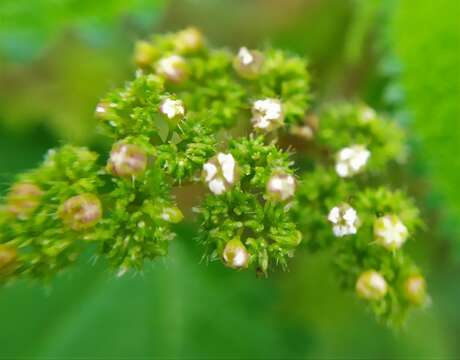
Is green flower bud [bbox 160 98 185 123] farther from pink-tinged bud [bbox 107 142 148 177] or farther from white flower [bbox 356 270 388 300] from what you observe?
white flower [bbox 356 270 388 300]

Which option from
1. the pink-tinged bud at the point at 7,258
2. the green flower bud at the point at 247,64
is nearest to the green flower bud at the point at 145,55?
the green flower bud at the point at 247,64

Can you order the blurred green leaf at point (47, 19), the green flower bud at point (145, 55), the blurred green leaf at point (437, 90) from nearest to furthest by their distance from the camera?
the green flower bud at point (145, 55) < the blurred green leaf at point (437, 90) < the blurred green leaf at point (47, 19)

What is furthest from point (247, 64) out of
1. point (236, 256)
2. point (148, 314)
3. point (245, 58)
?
point (148, 314)

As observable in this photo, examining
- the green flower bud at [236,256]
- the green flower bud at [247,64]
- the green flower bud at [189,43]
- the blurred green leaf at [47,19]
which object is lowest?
the green flower bud at [236,256]

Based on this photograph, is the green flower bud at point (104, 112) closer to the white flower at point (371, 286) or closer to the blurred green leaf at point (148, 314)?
the white flower at point (371, 286)

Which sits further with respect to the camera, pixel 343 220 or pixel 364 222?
pixel 364 222

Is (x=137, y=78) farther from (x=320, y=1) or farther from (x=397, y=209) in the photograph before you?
(x=320, y=1)

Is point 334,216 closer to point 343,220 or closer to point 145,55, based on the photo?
point 343,220
